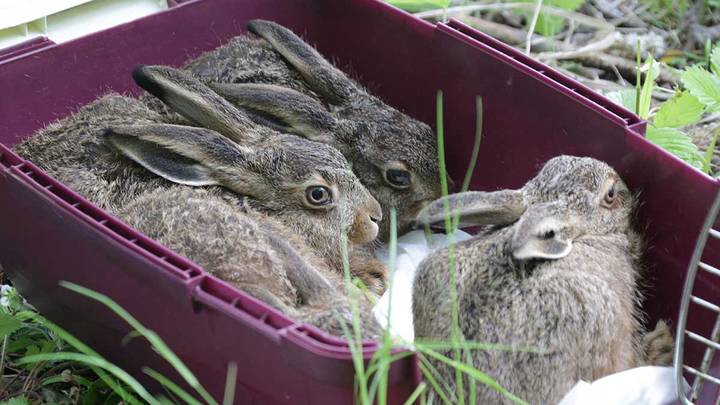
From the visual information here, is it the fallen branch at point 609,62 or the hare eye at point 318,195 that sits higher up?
the fallen branch at point 609,62

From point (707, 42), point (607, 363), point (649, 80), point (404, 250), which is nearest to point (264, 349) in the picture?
point (607, 363)

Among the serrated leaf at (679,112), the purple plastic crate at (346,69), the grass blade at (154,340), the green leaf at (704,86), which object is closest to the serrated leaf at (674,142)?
the serrated leaf at (679,112)

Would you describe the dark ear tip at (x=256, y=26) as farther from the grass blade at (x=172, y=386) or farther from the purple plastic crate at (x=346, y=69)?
the grass blade at (x=172, y=386)

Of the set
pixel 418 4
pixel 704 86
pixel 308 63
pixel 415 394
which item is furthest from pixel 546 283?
pixel 418 4

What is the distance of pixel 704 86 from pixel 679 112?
0.14 metres

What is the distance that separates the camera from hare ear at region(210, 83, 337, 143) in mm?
3516

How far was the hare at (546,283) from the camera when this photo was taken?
2.66 meters

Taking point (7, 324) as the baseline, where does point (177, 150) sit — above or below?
above

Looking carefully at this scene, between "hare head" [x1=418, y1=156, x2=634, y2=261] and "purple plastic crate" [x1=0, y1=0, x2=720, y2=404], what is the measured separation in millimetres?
104

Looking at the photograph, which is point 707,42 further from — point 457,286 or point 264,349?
point 264,349

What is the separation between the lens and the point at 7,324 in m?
3.12

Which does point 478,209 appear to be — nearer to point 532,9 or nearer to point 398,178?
point 398,178

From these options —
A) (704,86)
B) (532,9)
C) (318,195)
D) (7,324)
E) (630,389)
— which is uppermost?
(704,86)

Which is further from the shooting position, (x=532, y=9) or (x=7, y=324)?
(x=532, y=9)
